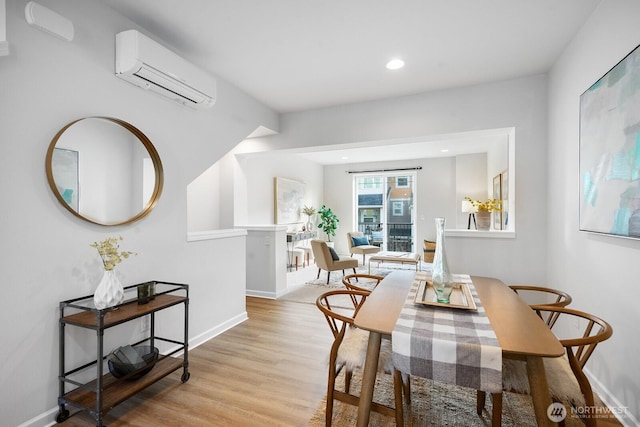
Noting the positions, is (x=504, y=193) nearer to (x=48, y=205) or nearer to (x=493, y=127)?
(x=493, y=127)

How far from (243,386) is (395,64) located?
2.91 metres

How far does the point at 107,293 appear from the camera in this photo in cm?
176

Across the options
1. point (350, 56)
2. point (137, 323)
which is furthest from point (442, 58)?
point (137, 323)

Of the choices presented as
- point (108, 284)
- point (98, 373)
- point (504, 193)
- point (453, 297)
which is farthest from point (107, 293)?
point (504, 193)

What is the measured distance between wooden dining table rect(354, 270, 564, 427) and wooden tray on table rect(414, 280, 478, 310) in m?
0.07

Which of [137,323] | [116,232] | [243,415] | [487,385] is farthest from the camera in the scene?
[137,323]

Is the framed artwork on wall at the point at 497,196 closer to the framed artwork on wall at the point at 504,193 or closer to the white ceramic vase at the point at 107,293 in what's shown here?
the framed artwork on wall at the point at 504,193

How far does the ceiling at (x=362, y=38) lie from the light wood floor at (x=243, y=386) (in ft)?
8.43

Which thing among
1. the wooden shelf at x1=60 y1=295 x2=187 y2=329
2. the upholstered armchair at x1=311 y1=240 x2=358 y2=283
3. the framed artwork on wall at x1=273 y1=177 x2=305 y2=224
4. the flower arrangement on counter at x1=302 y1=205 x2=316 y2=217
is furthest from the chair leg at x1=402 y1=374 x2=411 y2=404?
the flower arrangement on counter at x1=302 y1=205 x2=316 y2=217

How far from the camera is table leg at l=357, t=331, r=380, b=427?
1397mm

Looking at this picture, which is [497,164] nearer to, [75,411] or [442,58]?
[442,58]

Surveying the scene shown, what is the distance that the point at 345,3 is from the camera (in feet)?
6.42

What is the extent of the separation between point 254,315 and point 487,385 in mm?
2856

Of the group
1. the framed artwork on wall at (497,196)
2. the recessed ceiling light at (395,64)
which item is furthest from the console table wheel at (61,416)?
the framed artwork on wall at (497,196)
